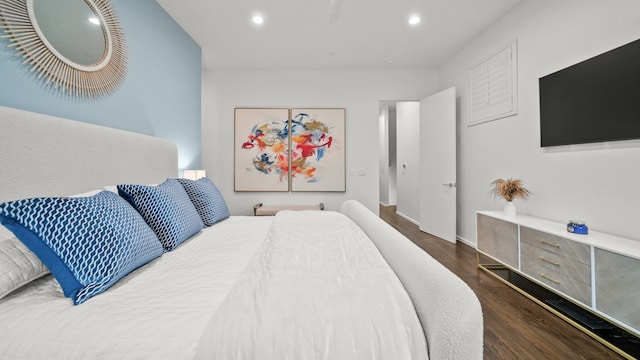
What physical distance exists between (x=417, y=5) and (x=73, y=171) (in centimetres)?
309

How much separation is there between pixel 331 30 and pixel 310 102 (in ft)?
4.01

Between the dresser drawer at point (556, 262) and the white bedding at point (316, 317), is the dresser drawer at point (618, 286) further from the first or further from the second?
the white bedding at point (316, 317)

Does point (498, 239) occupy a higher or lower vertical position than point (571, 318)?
higher

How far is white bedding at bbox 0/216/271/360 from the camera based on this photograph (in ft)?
2.15

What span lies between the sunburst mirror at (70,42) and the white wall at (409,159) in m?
4.18

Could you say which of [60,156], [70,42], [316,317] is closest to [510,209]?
[316,317]

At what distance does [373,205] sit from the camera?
4.01 meters

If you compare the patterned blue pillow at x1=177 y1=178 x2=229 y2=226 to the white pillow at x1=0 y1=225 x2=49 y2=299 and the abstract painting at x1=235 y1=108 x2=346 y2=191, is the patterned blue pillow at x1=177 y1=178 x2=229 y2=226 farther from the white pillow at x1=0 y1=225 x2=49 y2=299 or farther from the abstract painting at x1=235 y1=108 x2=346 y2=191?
the abstract painting at x1=235 y1=108 x2=346 y2=191

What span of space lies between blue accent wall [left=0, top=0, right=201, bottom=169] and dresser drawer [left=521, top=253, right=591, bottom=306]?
3.43m

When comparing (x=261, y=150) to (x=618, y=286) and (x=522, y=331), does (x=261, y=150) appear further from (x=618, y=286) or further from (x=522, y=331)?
(x=618, y=286)

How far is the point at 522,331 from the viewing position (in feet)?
5.18

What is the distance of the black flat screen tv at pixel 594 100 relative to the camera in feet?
5.19

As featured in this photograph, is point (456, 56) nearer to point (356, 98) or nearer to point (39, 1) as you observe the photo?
point (356, 98)

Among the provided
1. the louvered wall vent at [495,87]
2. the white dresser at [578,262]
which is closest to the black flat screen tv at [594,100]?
the louvered wall vent at [495,87]
